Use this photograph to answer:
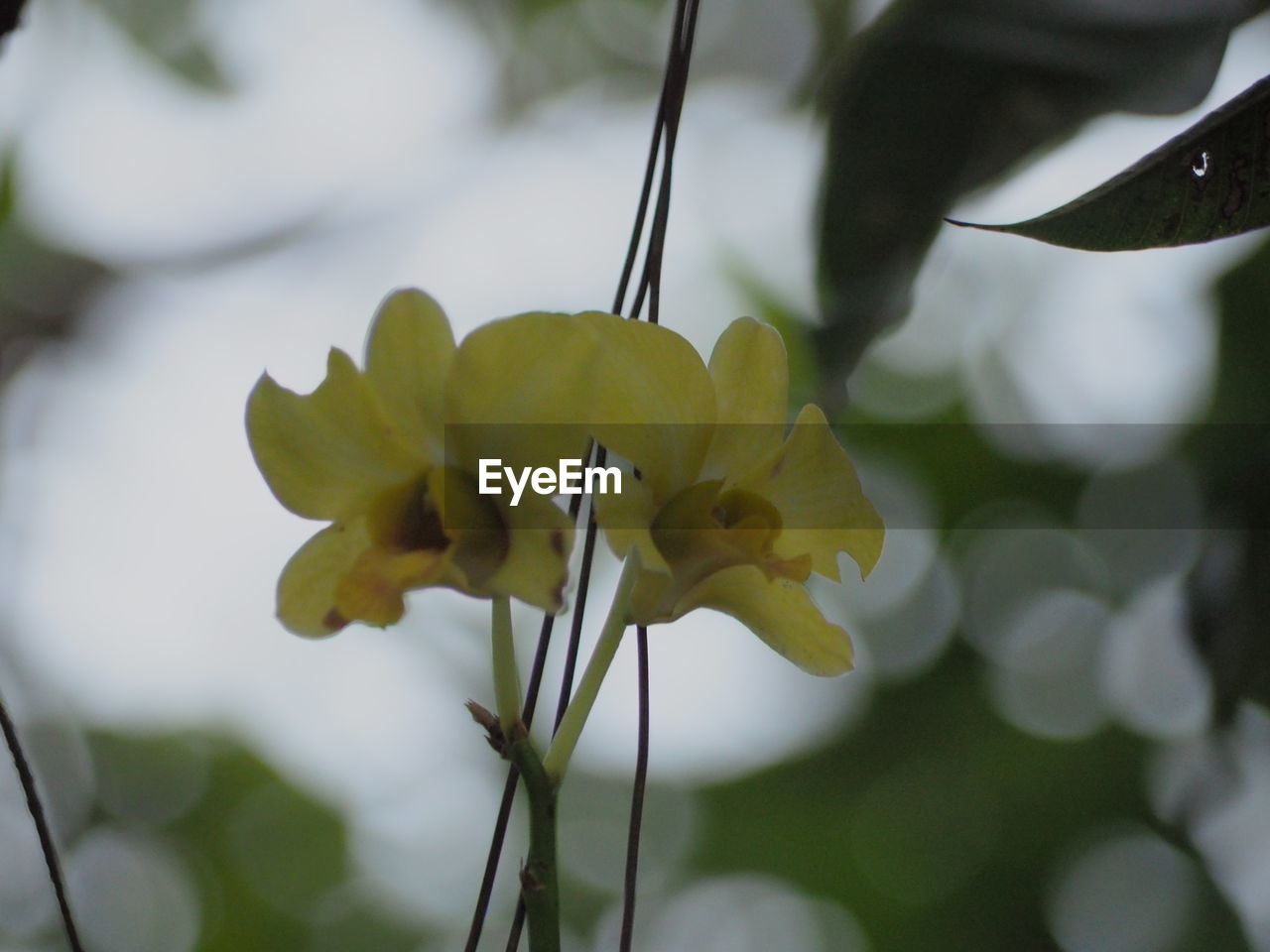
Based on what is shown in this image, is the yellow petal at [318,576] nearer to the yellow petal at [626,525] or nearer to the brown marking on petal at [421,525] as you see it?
the brown marking on petal at [421,525]

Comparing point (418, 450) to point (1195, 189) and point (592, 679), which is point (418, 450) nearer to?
point (592, 679)

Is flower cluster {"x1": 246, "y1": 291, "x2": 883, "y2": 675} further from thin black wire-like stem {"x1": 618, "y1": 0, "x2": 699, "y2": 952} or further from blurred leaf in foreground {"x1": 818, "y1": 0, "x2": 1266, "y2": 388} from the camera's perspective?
blurred leaf in foreground {"x1": 818, "y1": 0, "x2": 1266, "y2": 388}

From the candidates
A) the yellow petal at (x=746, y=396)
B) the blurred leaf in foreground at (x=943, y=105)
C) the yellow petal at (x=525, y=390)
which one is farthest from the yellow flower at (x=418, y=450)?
the blurred leaf in foreground at (x=943, y=105)

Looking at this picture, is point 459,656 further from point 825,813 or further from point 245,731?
point 825,813

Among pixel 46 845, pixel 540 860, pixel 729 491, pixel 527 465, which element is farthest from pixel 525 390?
pixel 46 845

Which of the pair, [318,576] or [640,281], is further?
[640,281]
